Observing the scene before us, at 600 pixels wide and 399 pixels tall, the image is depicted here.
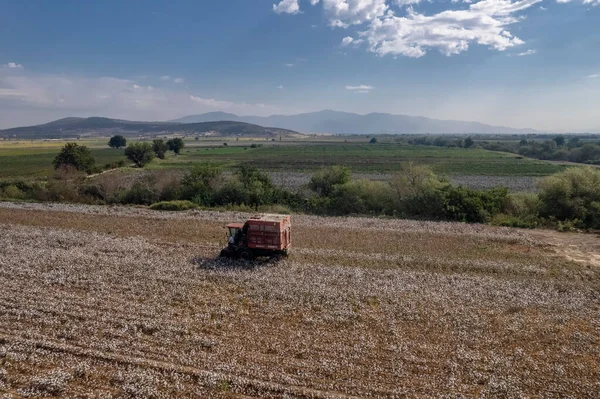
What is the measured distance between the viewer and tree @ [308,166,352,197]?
3694cm

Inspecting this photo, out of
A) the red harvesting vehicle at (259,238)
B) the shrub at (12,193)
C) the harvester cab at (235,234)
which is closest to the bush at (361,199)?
the red harvesting vehicle at (259,238)

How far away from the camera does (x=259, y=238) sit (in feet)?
63.2

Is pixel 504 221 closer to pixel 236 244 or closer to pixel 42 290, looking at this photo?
pixel 236 244

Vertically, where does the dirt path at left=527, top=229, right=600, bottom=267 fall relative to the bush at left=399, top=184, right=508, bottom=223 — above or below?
below

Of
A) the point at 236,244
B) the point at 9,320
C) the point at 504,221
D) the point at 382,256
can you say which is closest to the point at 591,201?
the point at 504,221

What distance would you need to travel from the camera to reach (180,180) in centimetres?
3934

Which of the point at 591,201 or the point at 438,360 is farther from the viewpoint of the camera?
the point at 591,201

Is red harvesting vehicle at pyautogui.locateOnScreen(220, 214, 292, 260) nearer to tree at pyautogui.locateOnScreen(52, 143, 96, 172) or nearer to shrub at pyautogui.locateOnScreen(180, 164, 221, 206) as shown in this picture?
shrub at pyautogui.locateOnScreen(180, 164, 221, 206)

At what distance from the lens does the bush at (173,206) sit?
3384 cm

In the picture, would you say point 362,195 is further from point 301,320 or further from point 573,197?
point 301,320

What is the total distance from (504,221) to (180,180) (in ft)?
96.8

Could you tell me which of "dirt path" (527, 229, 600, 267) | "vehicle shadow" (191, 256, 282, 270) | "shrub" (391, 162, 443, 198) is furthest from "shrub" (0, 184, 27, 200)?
"dirt path" (527, 229, 600, 267)

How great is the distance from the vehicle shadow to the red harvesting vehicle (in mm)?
312

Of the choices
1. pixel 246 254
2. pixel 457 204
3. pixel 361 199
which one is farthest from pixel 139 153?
pixel 457 204
